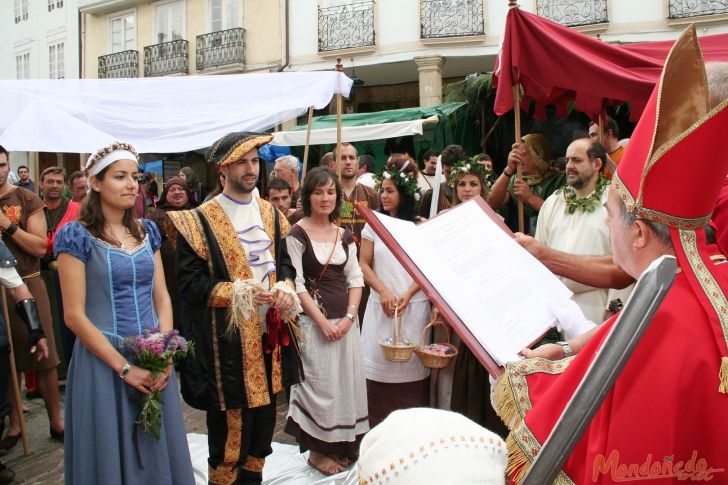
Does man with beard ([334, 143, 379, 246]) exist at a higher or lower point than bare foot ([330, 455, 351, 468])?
higher

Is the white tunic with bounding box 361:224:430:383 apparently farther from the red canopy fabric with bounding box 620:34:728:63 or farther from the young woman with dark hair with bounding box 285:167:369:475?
the red canopy fabric with bounding box 620:34:728:63

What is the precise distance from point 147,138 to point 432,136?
291 inches

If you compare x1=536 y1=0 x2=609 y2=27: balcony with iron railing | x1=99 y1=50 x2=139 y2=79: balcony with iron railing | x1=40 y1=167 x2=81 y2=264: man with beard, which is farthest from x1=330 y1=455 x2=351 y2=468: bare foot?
x1=99 y1=50 x2=139 y2=79: balcony with iron railing

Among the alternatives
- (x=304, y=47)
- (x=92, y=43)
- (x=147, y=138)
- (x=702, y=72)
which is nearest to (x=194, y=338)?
(x=147, y=138)

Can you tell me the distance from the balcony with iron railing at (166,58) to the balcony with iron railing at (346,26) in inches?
200

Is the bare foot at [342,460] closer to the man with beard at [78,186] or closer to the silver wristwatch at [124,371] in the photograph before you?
the silver wristwatch at [124,371]

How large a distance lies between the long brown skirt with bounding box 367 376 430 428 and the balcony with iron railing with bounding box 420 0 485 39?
12.9m

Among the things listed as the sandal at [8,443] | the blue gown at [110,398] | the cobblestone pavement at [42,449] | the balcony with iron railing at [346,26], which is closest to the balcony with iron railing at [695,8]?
the balcony with iron railing at [346,26]

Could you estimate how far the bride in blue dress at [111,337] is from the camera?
8.62ft

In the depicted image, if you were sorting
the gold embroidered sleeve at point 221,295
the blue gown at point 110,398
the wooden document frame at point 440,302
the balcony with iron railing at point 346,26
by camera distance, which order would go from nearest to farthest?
the wooden document frame at point 440,302, the blue gown at point 110,398, the gold embroidered sleeve at point 221,295, the balcony with iron railing at point 346,26

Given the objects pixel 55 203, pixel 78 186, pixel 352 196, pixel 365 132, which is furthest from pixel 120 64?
pixel 352 196

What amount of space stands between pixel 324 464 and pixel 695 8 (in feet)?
47.4

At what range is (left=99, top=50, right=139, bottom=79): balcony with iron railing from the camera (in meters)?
20.2

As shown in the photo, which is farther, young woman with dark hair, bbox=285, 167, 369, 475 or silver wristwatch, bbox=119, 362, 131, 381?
young woman with dark hair, bbox=285, 167, 369, 475
